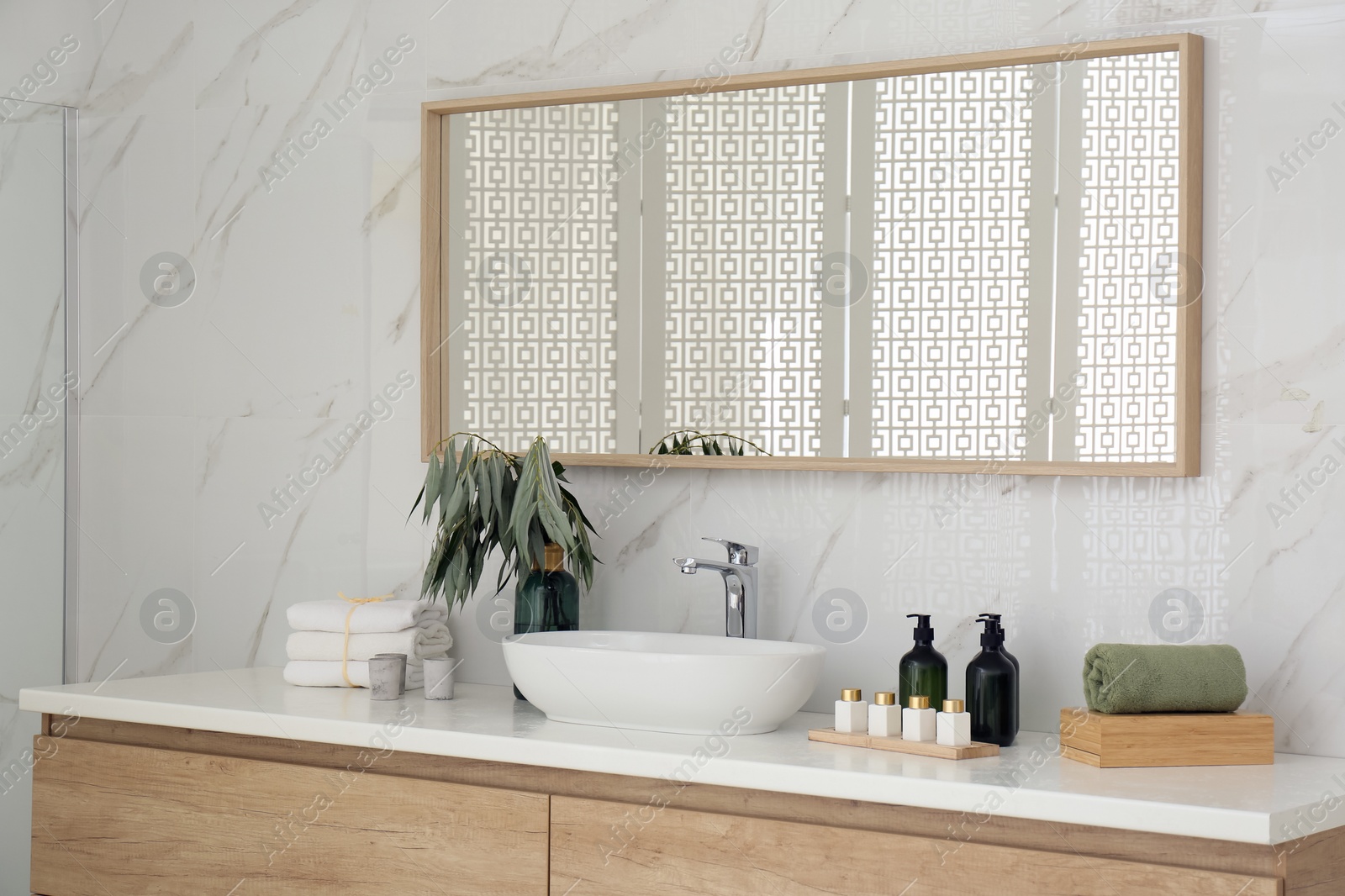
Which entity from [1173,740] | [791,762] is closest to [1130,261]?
[1173,740]

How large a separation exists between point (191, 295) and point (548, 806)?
1.50 meters

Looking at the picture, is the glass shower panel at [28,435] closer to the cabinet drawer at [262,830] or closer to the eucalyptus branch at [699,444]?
the cabinet drawer at [262,830]

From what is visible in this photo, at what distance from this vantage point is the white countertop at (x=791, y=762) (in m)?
1.58

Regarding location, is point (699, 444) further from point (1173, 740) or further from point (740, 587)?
point (1173, 740)

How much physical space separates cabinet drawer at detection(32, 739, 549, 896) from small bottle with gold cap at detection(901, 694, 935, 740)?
0.50 metres

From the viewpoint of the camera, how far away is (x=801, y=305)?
→ 7.56ft

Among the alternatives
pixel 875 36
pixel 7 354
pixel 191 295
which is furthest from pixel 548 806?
pixel 7 354

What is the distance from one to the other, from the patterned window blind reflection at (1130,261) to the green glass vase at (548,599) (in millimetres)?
856

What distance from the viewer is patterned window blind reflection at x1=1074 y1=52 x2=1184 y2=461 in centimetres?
204

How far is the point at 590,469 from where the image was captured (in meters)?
2.51

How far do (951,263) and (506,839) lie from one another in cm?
108

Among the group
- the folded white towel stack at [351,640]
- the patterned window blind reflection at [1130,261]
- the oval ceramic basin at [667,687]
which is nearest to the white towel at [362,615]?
the folded white towel stack at [351,640]

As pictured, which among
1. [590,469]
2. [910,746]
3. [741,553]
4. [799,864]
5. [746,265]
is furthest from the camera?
[590,469]

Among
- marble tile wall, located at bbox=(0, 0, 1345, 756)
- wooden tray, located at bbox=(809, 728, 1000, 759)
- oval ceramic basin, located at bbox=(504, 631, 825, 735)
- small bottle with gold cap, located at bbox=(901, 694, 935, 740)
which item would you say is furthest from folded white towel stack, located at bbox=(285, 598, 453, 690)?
small bottle with gold cap, located at bbox=(901, 694, 935, 740)
